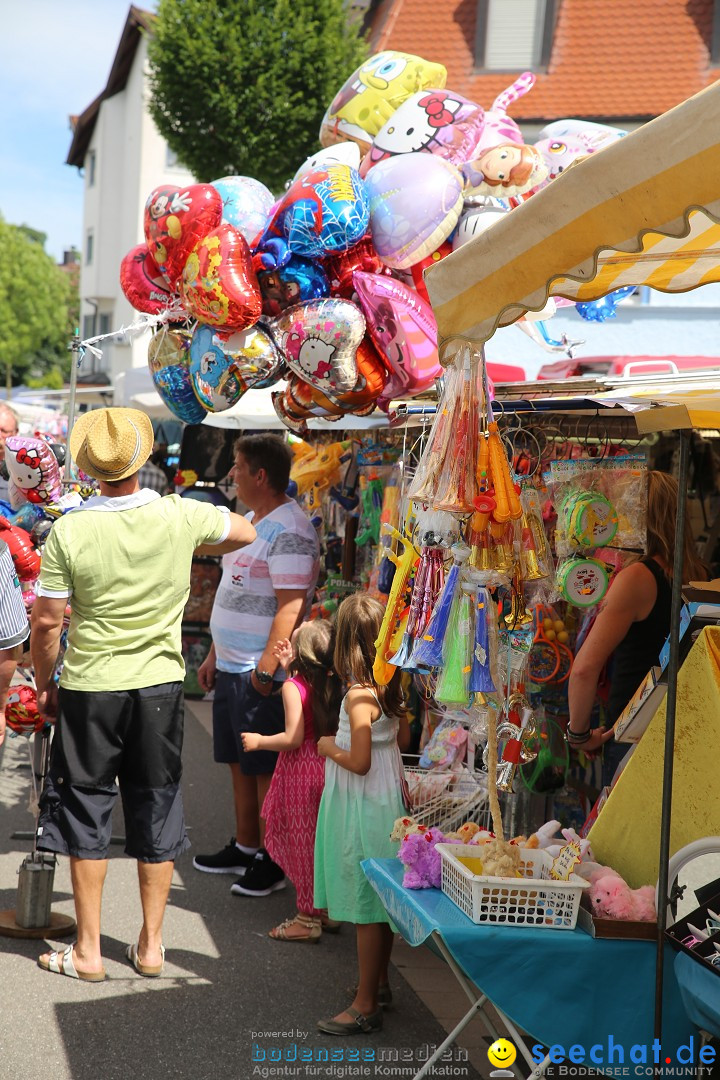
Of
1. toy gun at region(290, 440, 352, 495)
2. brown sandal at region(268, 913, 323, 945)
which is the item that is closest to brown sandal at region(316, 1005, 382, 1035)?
brown sandal at region(268, 913, 323, 945)

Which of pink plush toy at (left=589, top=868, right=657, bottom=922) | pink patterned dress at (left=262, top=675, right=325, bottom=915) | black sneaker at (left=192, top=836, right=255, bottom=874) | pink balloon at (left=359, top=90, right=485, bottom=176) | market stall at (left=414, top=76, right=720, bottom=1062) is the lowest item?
black sneaker at (left=192, top=836, right=255, bottom=874)

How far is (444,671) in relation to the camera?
308 centimetres

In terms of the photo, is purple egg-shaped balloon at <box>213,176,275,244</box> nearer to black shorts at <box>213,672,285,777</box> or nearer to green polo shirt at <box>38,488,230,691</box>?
green polo shirt at <box>38,488,230,691</box>

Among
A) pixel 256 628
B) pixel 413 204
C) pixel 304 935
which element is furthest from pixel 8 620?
pixel 413 204

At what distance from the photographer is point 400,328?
441 cm

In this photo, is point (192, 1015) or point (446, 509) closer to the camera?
point (446, 509)

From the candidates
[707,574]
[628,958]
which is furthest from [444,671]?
[707,574]

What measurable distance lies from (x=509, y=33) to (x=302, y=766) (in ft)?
57.0

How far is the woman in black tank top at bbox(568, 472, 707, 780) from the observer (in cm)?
393

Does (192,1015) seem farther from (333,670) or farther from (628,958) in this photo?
(628,958)

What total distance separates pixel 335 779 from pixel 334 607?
1.65m

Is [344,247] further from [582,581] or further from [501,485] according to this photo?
[501,485]

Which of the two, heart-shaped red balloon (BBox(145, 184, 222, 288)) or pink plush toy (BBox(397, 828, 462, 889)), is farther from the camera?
heart-shaped red balloon (BBox(145, 184, 222, 288))

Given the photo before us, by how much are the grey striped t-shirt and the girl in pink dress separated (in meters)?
0.99
